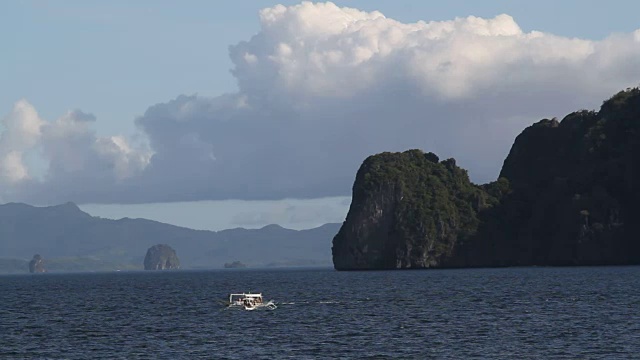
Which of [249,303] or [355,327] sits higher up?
[249,303]

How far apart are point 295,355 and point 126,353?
13.4 m

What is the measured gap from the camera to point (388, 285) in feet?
644

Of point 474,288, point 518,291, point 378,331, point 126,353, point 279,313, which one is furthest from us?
point 474,288

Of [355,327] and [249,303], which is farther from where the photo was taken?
[249,303]

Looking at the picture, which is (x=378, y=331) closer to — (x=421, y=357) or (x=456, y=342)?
(x=456, y=342)

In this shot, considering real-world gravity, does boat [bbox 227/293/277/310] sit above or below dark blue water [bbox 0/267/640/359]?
above

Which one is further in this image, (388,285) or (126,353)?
(388,285)

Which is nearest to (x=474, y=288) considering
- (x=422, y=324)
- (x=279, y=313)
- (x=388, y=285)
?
(x=388, y=285)

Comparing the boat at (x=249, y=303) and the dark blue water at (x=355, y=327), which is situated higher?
the boat at (x=249, y=303)

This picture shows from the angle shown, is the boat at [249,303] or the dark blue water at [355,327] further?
the boat at [249,303]

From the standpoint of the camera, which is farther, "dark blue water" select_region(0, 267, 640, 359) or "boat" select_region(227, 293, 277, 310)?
"boat" select_region(227, 293, 277, 310)

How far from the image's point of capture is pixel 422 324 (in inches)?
4144

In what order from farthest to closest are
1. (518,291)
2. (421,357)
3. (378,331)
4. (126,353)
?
(518,291) → (378,331) → (126,353) → (421,357)

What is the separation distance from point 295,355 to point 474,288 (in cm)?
9065
